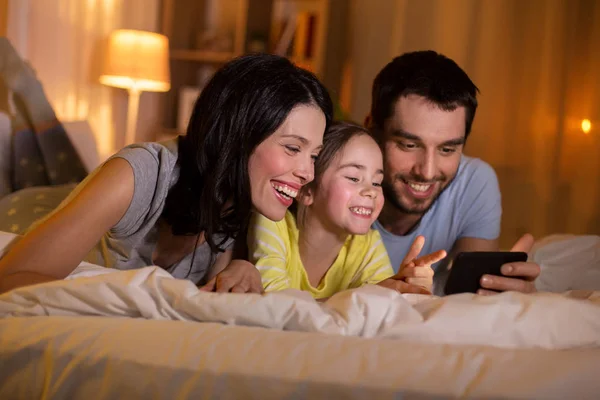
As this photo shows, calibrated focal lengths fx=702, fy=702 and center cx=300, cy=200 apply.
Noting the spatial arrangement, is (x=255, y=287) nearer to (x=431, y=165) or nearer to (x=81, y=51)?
(x=431, y=165)

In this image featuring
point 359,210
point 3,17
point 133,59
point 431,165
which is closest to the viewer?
point 359,210

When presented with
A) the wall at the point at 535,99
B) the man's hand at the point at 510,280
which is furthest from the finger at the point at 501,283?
the wall at the point at 535,99

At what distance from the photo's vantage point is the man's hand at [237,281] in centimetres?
124

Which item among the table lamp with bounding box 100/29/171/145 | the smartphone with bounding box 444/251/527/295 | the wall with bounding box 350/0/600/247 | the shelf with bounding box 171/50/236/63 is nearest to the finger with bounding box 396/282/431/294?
the smartphone with bounding box 444/251/527/295

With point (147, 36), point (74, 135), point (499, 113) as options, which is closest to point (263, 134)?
point (74, 135)

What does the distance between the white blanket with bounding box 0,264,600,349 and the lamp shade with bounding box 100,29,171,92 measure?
9.63ft

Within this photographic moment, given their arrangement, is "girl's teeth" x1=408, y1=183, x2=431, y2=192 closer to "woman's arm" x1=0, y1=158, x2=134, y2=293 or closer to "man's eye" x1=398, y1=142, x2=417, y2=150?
"man's eye" x1=398, y1=142, x2=417, y2=150

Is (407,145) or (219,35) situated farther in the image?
(219,35)

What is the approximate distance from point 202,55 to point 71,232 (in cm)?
321

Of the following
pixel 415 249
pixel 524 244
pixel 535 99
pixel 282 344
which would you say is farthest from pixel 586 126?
pixel 282 344

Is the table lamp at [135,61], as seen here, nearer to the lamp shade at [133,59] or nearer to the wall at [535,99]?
the lamp shade at [133,59]

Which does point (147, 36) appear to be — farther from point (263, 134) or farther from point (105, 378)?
point (105, 378)

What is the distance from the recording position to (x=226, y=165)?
1419 millimetres

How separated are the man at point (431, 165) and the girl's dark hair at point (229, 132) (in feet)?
1.28
